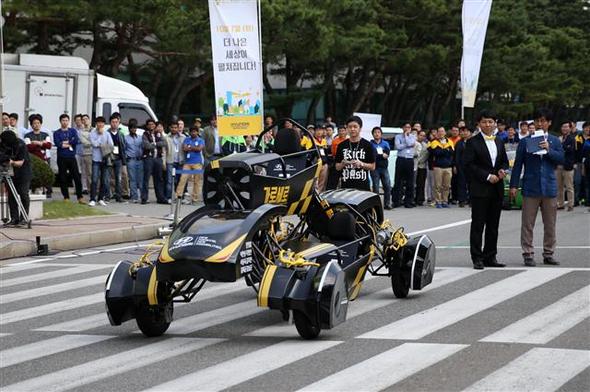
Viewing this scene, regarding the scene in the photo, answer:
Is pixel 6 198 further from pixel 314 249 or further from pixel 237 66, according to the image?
pixel 314 249

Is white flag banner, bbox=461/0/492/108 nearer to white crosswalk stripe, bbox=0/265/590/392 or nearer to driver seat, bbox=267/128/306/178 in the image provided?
white crosswalk stripe, bbox=0/265/590/392

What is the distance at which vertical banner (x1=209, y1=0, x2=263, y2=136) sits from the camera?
19.7m

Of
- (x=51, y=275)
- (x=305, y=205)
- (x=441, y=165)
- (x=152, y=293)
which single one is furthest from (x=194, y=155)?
(x=152, y=293)

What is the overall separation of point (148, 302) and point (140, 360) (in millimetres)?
838

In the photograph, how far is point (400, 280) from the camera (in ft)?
38.5

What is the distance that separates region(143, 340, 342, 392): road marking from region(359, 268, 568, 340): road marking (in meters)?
0.69

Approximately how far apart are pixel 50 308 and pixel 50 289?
148 cm

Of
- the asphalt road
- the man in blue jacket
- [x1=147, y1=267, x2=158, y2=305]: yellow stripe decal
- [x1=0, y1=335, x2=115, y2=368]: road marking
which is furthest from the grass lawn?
[x1=147, y1=267, x2=158, y2=305]: yellow stripe decal

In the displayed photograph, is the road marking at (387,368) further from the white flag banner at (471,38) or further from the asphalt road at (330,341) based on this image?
the white flag banner at (471,38)

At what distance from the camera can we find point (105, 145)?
2570 centimetres

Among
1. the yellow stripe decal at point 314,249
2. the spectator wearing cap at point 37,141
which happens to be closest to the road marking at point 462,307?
the yellow stripe decal at point 314,249

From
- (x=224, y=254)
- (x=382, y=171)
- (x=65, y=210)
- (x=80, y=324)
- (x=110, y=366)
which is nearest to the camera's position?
(x=110, y=366)

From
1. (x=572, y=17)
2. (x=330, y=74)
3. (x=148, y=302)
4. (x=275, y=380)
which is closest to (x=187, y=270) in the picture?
(x=148, y=302)

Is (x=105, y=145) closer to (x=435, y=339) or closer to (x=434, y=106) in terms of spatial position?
(x=435, y=339)
